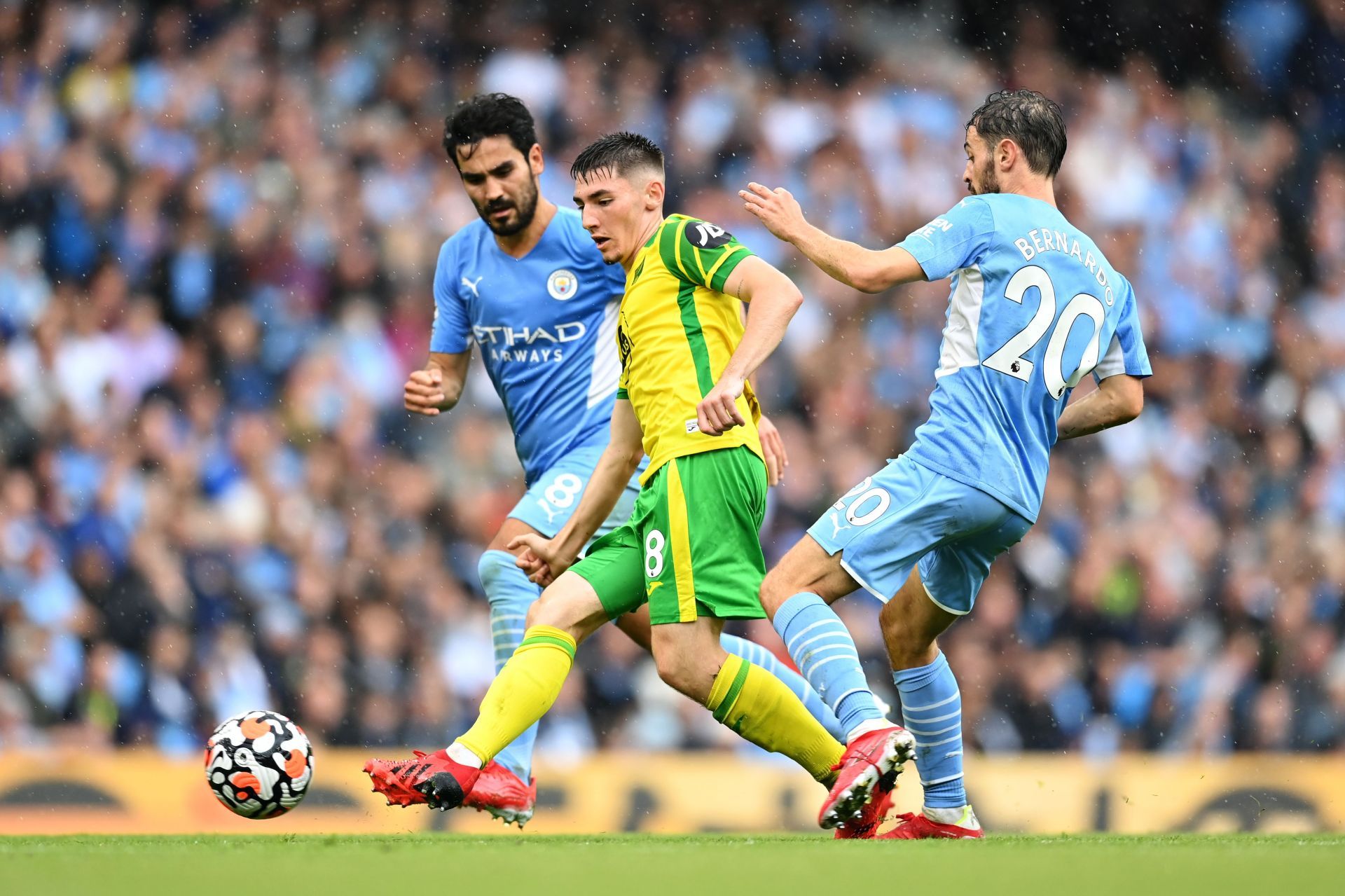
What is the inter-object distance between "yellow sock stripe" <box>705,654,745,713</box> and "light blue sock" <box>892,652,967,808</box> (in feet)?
1.95

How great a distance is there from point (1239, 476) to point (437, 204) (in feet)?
18.0

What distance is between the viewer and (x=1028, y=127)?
14.6ft

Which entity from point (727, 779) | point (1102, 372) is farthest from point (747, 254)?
point (727, 779)

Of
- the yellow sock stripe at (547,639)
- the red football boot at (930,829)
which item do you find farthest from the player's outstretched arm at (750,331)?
the red football boot at (930,829)

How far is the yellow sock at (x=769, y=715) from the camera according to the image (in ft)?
14.4

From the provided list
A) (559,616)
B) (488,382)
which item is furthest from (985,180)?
(488,382)

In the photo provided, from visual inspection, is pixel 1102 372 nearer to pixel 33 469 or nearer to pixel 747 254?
pixel 747 254

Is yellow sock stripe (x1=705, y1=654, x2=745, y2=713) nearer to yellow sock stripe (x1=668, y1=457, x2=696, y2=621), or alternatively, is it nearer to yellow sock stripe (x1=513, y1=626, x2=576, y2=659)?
yellow sock stripe (x1=668, y1=457, x2=696, y2=621)

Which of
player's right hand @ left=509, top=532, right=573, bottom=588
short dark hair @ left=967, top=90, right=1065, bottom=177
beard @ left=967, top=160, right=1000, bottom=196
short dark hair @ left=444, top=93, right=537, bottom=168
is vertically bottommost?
player's right hand @ left=509, top=532, right=573, bottom=588

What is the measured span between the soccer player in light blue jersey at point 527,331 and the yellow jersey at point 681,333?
902 mm

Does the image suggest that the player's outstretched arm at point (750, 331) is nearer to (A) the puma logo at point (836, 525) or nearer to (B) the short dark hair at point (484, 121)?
(A) the puma logo at point (836, 525)

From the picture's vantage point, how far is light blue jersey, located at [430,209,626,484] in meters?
5.62

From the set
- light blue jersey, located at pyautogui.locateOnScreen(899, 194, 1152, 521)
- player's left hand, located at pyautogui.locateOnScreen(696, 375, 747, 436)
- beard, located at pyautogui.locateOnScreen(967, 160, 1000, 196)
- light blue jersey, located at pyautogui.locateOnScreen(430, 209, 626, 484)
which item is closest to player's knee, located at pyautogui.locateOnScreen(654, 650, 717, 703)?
player's left hand, located at pyautogui.locateOnScreen(696, 375, 747, 436)

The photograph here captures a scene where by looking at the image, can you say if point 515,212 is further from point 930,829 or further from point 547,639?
point 930,829
